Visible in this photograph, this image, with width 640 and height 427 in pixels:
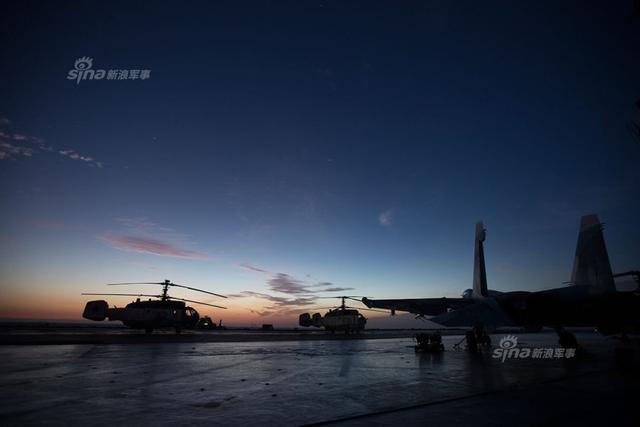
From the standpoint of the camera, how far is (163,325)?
3650 centimetres

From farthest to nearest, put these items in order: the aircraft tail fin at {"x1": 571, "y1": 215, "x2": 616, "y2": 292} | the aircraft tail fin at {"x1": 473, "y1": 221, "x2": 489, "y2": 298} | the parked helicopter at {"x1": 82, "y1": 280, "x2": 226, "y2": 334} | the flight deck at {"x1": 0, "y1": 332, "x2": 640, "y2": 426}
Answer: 1. the parked helicopter at {"x1": 82, "y1": 280, "x2": 226, "y2": 334}
2. the aircraft tail fin at {"x1": 473, "y1": 221, "x2": 489, "y2": 298}
3. the aircraft tail fin at {"x1": 571, "y1": 215, "x2": 616, "y2": 292}
4. the flight deck at {"x1": 0, "y1": 332, "x2": 640, "y2": 426}

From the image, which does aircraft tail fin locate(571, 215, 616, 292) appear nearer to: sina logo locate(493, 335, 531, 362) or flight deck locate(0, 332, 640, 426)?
sina logo locate(493, 335, 531, 362)

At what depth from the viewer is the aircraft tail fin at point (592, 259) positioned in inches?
531

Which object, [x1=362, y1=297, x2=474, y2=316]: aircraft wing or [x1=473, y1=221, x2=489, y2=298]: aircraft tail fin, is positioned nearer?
[x1=362, y1=297, x2=474, y2=316]: aircraft wing

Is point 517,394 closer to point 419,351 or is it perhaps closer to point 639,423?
point 639,423

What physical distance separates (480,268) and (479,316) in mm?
9071

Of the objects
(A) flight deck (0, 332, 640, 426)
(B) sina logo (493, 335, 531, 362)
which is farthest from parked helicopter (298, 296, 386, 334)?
(A) flight deck (0, 332, 640, 426)

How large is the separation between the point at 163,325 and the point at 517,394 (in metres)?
38.6

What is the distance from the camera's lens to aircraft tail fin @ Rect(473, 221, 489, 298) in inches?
927

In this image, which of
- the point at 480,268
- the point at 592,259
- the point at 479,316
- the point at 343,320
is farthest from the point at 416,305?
the point at 343,320

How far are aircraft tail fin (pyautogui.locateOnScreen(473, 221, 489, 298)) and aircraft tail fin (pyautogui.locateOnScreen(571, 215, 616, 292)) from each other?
27.9ft

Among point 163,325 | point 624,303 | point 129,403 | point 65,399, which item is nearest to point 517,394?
point 129,403

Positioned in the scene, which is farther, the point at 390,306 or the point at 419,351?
the point at 390,306

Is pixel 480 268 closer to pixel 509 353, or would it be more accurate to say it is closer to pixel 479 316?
pixel 509 353
